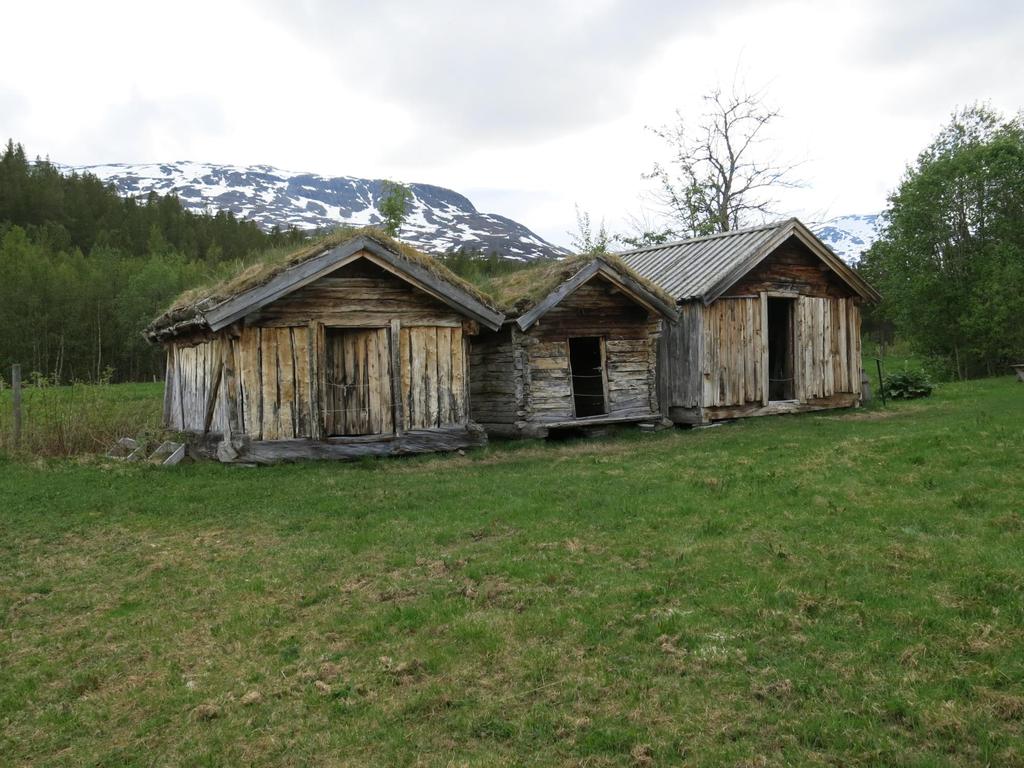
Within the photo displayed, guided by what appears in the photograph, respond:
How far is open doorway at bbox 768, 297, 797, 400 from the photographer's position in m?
21.3

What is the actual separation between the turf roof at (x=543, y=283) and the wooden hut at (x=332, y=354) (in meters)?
0.86

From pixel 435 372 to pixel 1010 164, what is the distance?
81.1 feet

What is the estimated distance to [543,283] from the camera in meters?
17.0

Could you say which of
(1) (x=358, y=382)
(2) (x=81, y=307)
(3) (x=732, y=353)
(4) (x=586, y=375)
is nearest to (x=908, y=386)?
(3) (x=732, y=353)

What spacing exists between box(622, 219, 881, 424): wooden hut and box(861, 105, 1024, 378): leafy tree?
10.7m

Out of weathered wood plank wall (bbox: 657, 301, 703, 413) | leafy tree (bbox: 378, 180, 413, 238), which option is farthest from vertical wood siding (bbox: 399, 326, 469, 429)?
leafy tree (bbox: 378, 180, 413, 238)

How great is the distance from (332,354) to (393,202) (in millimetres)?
16869

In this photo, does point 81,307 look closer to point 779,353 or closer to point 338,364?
point 338,364

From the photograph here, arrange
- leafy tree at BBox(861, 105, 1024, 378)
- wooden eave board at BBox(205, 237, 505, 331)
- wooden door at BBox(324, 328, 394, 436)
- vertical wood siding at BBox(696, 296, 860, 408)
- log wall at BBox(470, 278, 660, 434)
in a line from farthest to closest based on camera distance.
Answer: leafy tree at BBox(861, 105, 1024, 378), vertical wood siding at BBox(696, 296, 860, 408), log wall at BBox(470, 278, 660, 434), wooden door at BBox(324, 328, 394, 436), wooden eave board at BBox(205, 237, 505, 331)

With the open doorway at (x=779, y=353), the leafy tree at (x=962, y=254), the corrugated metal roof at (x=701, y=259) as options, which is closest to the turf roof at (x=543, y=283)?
the corrugated metal roof at (x=701, y=259)

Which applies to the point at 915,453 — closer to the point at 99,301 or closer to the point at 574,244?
the point at 574,244

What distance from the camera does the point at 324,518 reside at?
32.7 feet

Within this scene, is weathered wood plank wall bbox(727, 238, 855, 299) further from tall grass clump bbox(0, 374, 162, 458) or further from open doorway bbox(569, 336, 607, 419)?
tall grass clump bbox(0, 374, 162, 458)

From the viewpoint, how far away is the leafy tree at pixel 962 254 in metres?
28.8
